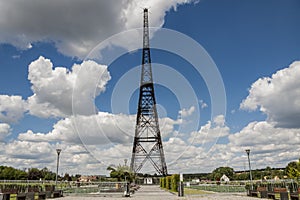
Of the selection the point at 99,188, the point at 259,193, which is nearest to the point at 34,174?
the point at 99,188

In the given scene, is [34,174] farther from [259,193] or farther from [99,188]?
[259,193]

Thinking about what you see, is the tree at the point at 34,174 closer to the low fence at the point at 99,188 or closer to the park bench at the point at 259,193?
the low fence at the point at 99,188

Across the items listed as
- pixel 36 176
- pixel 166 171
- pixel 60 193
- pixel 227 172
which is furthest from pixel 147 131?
pixel 227 172

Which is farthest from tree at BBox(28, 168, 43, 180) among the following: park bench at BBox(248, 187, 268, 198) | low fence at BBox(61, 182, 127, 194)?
park bench at BBox(248, 187, 268, 198)

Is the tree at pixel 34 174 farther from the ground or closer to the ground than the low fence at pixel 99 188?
farther from the ground

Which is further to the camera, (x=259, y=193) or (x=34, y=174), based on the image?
(x=34, y=174)

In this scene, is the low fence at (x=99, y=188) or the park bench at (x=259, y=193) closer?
→ the park bench at (x=259, y=193)

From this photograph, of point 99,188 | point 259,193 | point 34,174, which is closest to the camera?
point 259,193

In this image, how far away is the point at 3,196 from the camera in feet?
42.6

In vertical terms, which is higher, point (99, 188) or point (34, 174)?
point (34, 174)

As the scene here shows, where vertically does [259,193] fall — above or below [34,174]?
below

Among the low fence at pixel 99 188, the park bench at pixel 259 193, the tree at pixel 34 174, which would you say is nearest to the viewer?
the park bench at pixel 259 193

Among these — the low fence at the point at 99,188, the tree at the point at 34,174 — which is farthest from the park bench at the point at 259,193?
the tree at the point at 34,174

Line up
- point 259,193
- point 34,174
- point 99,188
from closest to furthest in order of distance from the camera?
point 259,193, point 99,188, point 34,174
